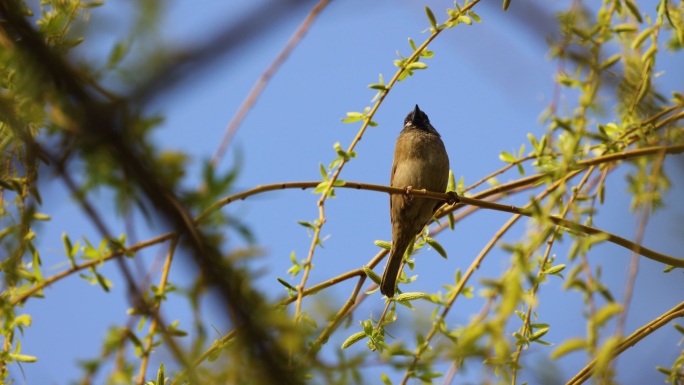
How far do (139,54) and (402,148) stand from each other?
4.39 metres

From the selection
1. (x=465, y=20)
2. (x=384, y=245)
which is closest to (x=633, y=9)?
(x=465, y=20)

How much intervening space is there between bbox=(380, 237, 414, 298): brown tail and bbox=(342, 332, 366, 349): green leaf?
40 centimetres

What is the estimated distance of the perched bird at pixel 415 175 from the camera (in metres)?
4.93

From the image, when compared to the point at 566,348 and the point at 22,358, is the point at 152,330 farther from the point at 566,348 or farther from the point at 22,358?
the point at 566,348

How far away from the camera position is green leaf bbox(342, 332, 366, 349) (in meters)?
3.02

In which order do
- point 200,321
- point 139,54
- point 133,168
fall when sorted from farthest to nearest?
point 200,321
point 139,54
point 133,168

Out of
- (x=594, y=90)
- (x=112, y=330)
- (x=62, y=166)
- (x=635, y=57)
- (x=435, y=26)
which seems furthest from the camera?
(x=635, y=57)

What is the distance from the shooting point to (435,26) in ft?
10.5

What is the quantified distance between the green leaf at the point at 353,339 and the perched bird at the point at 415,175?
1.16 metres

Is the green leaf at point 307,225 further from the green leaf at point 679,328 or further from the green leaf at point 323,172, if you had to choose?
the green leaf at point 679,328

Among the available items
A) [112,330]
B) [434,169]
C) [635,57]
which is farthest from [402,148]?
[112,330]

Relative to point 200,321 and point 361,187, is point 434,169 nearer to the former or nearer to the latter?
point 361,187

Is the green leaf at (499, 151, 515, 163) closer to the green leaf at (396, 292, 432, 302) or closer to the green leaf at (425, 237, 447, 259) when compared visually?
the green leaf at (425, 237, 447, 259)

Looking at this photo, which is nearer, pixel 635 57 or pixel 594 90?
pixel 594 90
